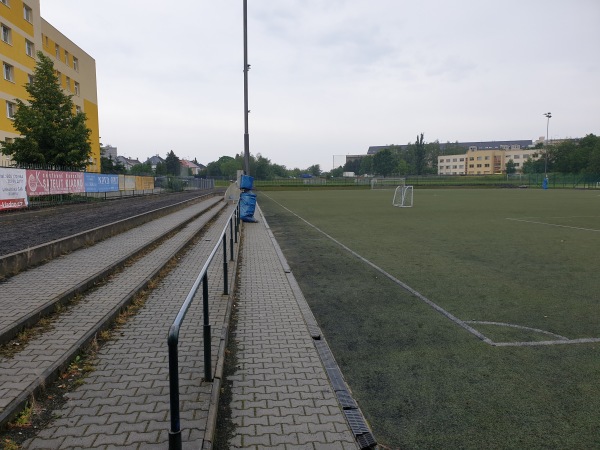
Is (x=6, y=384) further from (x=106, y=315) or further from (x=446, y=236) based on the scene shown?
(x=446, y=236)

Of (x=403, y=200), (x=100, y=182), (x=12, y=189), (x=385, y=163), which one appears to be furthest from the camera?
(x=385, y=163)

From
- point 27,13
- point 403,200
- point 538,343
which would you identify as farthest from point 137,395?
point 27,13

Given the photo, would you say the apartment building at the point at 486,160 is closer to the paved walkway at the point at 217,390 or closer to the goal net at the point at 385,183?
the goal net at the point at 385,183

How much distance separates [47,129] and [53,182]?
6.94m

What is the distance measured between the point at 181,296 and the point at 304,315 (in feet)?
6.56

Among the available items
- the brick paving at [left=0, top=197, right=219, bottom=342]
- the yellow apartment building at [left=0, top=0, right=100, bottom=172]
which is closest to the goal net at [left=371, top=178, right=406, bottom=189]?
the yellow apartment building at [left=0, top=0, right=100, bottom=172]

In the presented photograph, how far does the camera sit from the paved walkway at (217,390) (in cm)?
292

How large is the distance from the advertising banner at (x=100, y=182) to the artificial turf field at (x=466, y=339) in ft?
56.1

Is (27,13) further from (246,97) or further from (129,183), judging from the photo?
(246,97)

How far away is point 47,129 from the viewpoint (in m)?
24.2

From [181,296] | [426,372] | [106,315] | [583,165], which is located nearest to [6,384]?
[106,315]

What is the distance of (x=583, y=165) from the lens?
87938mm

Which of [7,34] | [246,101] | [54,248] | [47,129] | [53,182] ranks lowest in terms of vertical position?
[54,248]

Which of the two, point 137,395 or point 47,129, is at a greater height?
point 47,129
